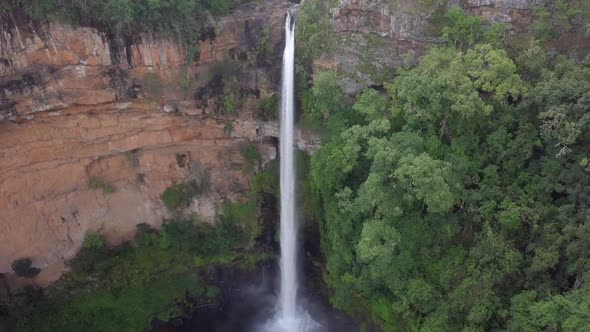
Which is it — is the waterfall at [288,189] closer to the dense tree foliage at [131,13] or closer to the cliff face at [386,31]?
the cliff face at [386,31]

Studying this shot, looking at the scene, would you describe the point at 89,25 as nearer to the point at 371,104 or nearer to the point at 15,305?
the point at 371,104

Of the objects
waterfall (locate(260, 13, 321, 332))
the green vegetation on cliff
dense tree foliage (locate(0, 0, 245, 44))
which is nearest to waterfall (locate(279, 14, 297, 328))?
waterfall (locate(260, 13, 321, 332))

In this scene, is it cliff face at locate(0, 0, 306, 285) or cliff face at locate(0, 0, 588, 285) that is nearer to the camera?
cliff face at locate(0, 0, 588, 285)

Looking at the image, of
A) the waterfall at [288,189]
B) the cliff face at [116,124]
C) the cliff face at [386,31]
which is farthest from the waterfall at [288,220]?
the cliff face at [386,31]

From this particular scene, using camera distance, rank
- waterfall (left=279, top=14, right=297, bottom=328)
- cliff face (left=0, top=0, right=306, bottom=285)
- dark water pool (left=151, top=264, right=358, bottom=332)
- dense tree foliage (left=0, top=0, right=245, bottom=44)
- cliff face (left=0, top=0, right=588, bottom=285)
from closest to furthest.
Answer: dense tree foliage (left=0, top=0, right=245, bottom=44) → cliff face (left=0, top=0, right=588, bottom=285) → cliff face (left=0, top=0, right=306, bottom=285) → waterfall (left=279, top=14, right=297, bottom=328) → dark water pool (left=151, top=264, right=358, bottom=332)

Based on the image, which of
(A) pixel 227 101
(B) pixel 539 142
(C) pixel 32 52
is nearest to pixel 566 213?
(B) pixel 539 142

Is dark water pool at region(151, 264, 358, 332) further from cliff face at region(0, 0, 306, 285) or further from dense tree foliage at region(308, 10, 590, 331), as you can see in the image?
dense tree foliage at region(308, 10, 590, 331)
